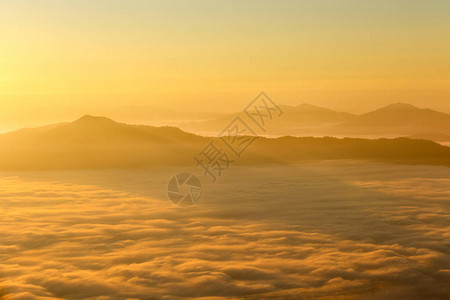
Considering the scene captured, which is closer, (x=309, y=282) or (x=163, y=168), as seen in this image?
(x=309, y=282)

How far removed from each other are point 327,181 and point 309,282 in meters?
20.2

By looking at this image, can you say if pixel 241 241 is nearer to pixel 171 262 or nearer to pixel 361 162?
pixel 171 262

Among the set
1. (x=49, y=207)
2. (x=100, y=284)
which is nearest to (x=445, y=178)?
(x=49, y=207)

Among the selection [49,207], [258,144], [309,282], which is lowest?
[309,282]

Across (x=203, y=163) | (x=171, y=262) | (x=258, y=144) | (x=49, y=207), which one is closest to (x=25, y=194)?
(x=49, y=207)

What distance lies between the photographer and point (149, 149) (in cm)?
5372

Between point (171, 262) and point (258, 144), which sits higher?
point (258, 144)

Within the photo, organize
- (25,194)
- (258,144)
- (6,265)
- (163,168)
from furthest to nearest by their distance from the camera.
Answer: (258,144), (163,168), (25,194), (6,265)

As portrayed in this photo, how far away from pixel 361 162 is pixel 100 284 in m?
37.6

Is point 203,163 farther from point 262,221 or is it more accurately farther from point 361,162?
point 262,221

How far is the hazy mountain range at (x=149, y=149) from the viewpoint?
4597 cm

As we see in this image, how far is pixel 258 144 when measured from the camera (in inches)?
2334

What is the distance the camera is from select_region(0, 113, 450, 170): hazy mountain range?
4597 cm

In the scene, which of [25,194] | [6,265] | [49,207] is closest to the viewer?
[6,265]
